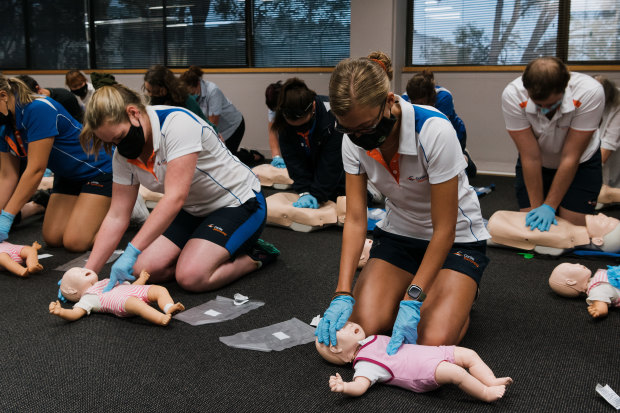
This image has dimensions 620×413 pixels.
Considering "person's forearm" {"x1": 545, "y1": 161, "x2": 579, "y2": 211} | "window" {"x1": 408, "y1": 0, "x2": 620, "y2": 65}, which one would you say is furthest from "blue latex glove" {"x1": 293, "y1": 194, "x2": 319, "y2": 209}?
"window" {"x1": 408, "y1": 0, "x2": 620, "y2": 65}

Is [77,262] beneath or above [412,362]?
beneath

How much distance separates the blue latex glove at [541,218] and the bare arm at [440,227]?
1379mm

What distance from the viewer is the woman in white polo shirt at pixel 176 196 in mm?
2098

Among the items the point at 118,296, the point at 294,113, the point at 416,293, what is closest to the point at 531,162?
the point at 294,113

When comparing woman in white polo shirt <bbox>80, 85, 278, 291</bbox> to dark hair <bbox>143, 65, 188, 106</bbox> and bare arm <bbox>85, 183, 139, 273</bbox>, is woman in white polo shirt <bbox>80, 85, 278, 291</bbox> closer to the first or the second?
bare arm <bbox>85, 183, 139, 273</bbox>

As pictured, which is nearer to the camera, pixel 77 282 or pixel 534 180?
pixel 77 282

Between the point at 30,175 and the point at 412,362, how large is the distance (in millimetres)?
2115

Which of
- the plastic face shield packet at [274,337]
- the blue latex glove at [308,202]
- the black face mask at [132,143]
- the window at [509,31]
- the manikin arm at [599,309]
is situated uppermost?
the window at [509,31]

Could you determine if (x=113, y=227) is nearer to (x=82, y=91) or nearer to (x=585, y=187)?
(x=585, y=187)

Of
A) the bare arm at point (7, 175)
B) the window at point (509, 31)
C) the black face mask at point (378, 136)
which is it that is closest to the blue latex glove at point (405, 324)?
the black face mask at point (378, 136)

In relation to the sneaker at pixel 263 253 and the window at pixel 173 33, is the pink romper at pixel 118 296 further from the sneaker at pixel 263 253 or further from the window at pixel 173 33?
the window at pixel 173 33

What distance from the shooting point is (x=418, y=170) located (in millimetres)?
1704

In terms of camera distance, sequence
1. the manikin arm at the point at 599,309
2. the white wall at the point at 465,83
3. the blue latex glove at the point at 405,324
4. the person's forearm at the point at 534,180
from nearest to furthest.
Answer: the blue latex glove at the point at 405,324, the manikin arm at the point at 599,309, the person's forearm at the point at 534,180, the white wall at the point at 465,83

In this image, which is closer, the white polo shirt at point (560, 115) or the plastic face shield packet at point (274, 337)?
the plastic face shield packet at point (274, 337)
